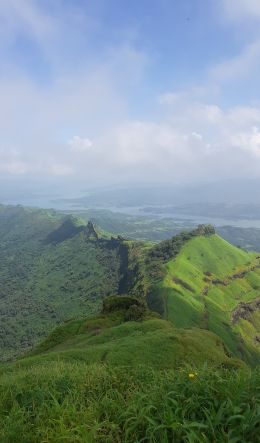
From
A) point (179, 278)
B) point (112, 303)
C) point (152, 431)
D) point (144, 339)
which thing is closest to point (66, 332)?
point (112, 303)

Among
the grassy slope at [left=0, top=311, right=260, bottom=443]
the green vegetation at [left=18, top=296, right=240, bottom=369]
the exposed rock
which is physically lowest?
the exposed rock

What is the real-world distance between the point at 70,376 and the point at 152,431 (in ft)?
19.1

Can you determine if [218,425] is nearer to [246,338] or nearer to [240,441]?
[240,441]

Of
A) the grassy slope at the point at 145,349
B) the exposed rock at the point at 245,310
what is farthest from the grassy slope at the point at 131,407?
the exposed rock at the point at 245,310

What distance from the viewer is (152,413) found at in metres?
9.53

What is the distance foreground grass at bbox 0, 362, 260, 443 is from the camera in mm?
8445

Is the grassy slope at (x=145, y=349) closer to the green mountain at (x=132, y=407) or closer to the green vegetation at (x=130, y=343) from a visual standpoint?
the green vegetation at (x=130, y=343)

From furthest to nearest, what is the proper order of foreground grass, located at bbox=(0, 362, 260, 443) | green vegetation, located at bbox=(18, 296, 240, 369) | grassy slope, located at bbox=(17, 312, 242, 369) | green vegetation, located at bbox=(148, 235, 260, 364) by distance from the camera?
green vegetation, located at bbox=(148, 235, 260, 364) → green vegetation, located at bbox=(18, 296, 240, 369) → grassy slope, located at bbox=(17, 312, 242, 369) → foreground grass, located at bbox=(0, 362, 260, 443)

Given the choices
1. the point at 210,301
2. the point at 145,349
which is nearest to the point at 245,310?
the point at 210,301

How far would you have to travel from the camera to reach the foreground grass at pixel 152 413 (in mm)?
8445

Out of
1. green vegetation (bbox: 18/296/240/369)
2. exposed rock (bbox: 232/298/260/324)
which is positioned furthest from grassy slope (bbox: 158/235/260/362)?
green vegetation (bbox: 18/296/240/369)

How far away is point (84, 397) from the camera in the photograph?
11.9 metres

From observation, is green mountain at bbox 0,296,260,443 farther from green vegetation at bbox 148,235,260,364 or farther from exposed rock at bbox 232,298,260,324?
exposed rock at bbox 232,298,260,324

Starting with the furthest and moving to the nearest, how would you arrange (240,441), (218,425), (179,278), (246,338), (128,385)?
(179,278)
(246,338)
(128,385)
(218,425)
(240,441)
